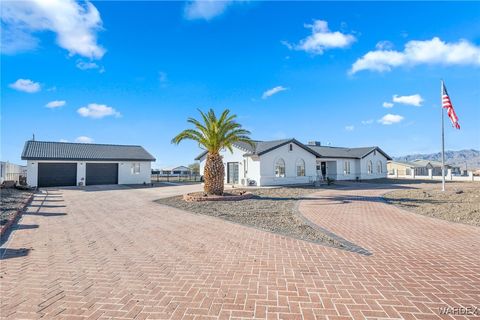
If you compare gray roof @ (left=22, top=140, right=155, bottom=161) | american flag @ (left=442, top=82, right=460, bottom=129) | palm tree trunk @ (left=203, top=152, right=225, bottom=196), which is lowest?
palm tree trunk @ (left=203, top=152, right=225, bottom=196)

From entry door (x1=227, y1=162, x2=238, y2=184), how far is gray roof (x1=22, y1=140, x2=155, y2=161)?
9.56 meters

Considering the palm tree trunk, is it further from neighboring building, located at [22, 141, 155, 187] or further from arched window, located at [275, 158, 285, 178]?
neighboring building, located at [22, 141, 155, 187]

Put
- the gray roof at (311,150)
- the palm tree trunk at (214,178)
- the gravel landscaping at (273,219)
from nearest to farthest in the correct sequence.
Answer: the gravel landscaping at (273,219) → the palm tree trunk at (214,178) → the gray roof at (311,150)

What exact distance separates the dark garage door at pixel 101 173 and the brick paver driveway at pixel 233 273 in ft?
67.6

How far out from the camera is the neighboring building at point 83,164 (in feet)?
79.9

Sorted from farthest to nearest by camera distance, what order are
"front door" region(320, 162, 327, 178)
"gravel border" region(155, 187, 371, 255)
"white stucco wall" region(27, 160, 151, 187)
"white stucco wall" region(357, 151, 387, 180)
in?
"white stucco wall" region(357, 151, 387, 180), "front door" region(320, 162, 327, 178), "white stucco wall" region(27, 160, 151, 187), "gravel border" region(155, 187, 371, 255)

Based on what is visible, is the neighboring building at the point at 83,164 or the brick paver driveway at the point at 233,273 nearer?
the brick paver driveway at the point at 233,273

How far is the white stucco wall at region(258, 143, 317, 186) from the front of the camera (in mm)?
24172

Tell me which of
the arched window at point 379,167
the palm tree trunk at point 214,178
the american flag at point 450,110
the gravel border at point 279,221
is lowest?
the gravel border at point 279,221

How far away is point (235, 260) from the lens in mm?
5312

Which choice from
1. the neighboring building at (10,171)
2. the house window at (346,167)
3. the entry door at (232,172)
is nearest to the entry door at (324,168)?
the house window at (346,167)

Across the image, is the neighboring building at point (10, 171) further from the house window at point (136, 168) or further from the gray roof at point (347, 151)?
the gray roof at point (347, 151)

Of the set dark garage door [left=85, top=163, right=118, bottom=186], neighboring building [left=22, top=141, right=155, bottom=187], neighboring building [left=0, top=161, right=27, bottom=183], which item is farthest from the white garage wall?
neighboring building [left=0, top=161, right=27, bottom=183]

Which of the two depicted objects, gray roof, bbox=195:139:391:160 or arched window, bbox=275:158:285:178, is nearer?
gray roof, bbox=195:139:391:160
